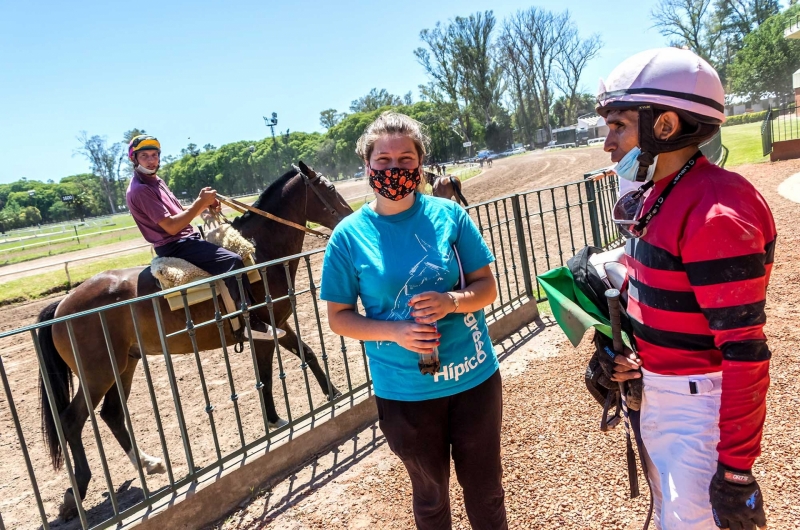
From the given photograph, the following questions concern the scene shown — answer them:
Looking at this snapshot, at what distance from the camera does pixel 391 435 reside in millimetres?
2135

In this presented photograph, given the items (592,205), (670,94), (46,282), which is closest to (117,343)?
(670,94)

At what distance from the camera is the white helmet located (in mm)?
1505

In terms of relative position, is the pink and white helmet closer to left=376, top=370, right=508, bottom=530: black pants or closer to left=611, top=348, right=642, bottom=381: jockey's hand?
left=611, top=348, right=642, bottom=381: jockey's hand

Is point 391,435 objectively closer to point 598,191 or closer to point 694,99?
point 694,99

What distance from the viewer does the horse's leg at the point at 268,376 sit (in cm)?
454

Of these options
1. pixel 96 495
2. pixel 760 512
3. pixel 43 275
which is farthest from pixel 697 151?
pixel 43 275

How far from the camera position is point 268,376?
462 cm

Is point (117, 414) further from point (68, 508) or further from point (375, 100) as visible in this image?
point (375, 100)

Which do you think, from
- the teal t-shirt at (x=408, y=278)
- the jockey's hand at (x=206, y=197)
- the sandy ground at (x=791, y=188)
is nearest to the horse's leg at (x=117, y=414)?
the jockey's hand at (x=206, y=197)

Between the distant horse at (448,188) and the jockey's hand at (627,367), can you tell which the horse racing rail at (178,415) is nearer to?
the distant horse at (448,188)

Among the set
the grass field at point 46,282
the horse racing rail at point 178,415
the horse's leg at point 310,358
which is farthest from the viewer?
the grass field at point 46,282

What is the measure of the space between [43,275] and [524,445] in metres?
17.2

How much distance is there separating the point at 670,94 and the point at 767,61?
64967mm

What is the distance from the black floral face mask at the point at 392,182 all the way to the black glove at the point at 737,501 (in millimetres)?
1423
